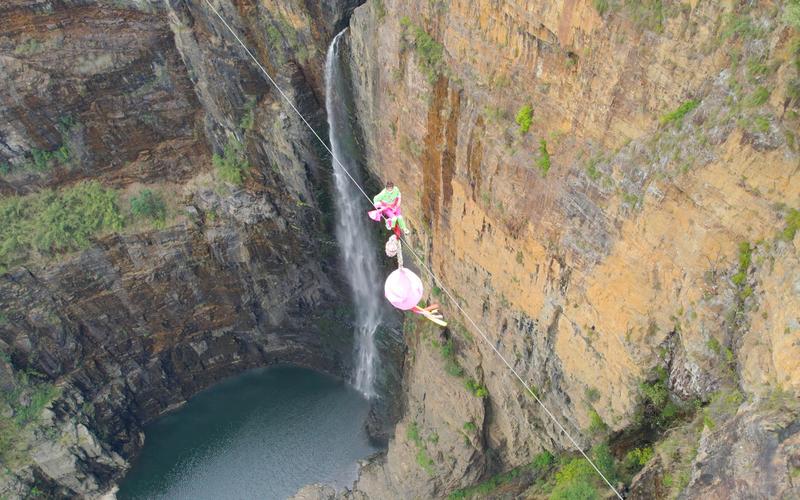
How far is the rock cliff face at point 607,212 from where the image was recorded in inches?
307

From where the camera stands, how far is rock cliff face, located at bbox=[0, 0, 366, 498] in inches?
708

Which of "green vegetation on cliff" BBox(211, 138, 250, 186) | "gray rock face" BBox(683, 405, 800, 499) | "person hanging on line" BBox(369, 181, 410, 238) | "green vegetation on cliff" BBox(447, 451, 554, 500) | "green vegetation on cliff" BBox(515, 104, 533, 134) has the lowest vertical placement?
"gray rock face" BBox(683, 405, 800, 499)

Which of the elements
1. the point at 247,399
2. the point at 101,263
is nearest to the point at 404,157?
the point at 101,263

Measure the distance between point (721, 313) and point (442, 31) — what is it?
748cm

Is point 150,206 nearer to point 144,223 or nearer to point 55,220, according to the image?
point 144,223

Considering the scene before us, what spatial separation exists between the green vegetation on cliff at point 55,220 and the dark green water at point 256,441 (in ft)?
24.3

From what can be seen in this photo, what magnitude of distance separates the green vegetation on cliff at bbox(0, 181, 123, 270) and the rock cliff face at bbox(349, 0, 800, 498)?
9448 mm

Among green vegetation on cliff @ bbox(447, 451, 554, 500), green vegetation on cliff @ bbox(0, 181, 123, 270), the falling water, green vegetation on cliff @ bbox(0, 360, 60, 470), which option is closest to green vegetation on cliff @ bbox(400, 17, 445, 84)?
the falling water

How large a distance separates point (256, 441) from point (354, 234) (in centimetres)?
784

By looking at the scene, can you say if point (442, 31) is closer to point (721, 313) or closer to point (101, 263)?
point (721, 313)

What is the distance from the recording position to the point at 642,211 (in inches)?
376

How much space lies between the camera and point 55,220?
19688 millimetres

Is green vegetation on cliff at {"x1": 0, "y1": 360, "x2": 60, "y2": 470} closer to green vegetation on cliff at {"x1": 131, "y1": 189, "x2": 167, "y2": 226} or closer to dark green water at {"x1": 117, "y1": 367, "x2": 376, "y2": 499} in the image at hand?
dark green water at {"x1": 117, "y1": 367, "x2": 376, "y2": 499}

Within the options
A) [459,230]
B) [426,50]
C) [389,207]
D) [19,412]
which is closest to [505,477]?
[459,230]
